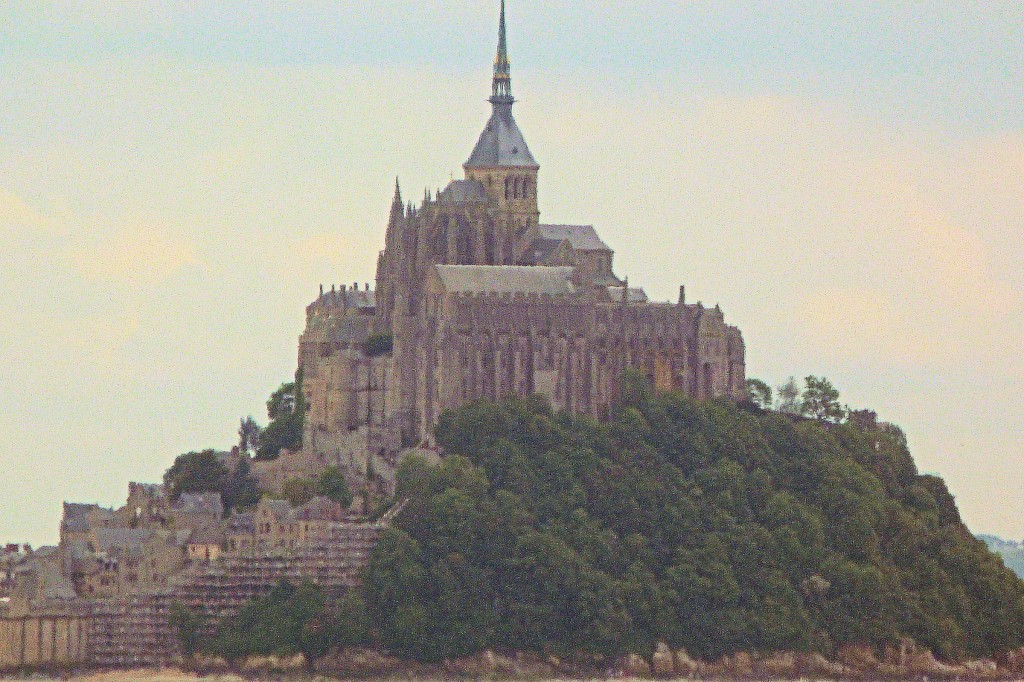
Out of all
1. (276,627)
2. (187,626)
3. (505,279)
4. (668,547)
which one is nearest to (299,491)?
(276,627)

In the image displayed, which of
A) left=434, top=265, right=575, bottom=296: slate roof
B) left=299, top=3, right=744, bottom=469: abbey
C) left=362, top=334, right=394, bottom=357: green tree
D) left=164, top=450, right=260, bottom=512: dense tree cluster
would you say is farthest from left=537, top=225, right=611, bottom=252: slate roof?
left=164, top=450, right=260, bottom=512: dense tree cluster

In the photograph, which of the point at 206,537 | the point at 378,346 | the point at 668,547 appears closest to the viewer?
the point at 206,537

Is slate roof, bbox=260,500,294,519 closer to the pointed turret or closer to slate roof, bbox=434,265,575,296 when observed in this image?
slate roof, bbox=434,265,575,296

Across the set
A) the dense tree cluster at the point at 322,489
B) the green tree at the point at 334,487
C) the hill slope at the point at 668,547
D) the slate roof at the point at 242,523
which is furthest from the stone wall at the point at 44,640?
the green tree at the point at 334,487

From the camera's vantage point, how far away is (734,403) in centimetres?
16788

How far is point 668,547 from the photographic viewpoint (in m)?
157

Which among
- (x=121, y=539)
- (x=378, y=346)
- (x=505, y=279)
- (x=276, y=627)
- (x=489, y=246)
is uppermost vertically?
(x=489, y=246)

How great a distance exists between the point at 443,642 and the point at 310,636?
5.14m

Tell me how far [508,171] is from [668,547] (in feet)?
82.2

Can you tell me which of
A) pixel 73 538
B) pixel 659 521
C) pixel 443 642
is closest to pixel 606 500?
pixel 659 521

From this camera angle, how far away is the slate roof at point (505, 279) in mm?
163625

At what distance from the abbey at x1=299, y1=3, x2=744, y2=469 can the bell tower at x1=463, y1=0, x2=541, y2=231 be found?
131 centimetres

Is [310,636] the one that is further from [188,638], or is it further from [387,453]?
[387,453]

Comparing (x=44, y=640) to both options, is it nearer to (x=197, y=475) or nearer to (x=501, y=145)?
Result: (x=197, y=475)
